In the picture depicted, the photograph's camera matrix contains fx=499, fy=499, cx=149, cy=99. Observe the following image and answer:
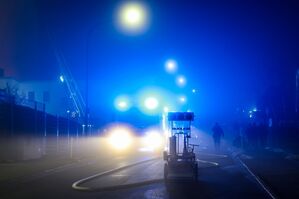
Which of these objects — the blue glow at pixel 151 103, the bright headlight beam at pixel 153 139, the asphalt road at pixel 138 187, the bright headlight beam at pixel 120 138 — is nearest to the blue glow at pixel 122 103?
the blue glow at pixel 151 103

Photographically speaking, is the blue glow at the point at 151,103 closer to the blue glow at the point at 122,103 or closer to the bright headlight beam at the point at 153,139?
the blue glow at the point at 122,103

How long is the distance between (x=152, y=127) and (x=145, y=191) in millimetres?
32627

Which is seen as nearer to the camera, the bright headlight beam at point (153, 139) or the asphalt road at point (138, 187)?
the asphalt road at point (138, 187)

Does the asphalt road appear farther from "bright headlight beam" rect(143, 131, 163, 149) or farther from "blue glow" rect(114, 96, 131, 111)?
"blue glow" rect(114, 96, 131, 111)

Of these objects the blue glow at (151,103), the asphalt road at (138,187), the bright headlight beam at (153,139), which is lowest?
the asphalt road at (138,187)

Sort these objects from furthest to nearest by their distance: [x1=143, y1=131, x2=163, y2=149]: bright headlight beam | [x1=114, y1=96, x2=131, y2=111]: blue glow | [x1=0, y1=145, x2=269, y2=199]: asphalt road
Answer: [x1=114, y1=96, x2=131, y2=111]: blue glow → [x1=143, y1=131, x2=163, y2=149]: bright headlight beam → [x1=0, y1=145, x2=269, y2=199]: asphalt road

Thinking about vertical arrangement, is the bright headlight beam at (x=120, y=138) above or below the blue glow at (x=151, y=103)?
below

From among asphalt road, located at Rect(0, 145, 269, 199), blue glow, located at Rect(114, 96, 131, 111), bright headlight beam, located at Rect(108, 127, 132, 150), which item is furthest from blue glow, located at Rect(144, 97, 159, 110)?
asphalt road, located at Rect(0, 145, 269, 199)

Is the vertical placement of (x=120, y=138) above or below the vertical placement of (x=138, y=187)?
above

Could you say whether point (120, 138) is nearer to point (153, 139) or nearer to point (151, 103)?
point (153, 139)

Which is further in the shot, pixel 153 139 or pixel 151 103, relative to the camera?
pixel 151 103

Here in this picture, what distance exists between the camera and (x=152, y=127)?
46875 millimetres

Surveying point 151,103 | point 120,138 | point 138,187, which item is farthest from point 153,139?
point 138,187

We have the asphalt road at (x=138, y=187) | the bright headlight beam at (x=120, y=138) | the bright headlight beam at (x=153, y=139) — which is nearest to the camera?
the asphalt road at (x=138, y=187)
